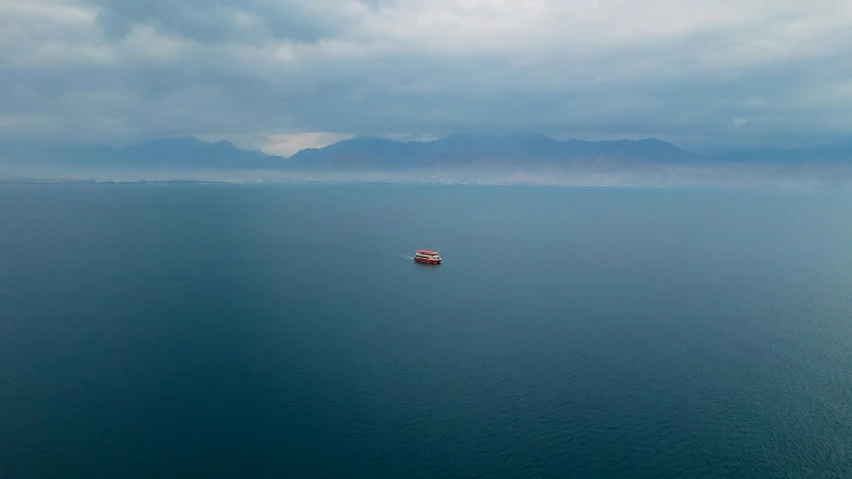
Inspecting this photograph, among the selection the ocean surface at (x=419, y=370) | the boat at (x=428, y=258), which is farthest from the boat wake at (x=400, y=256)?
the ocean surface at (x=419, y=370)

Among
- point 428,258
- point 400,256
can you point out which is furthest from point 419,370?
point 400,256

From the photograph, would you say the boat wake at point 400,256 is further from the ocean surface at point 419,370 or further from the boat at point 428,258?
the ocean surface at point 419,370

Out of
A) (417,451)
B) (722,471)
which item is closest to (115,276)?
(417,451)

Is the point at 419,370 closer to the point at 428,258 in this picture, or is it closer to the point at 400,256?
the point at 428,258

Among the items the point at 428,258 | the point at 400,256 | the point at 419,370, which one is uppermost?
the point at 428,258

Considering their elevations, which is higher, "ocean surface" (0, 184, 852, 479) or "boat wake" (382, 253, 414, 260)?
"boat wake" (382, 253, 414, 260)

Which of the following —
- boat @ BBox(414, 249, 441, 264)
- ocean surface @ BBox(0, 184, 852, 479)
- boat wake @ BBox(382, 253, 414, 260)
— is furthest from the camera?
boat wake @ BBox(382, 253, 414, 260)

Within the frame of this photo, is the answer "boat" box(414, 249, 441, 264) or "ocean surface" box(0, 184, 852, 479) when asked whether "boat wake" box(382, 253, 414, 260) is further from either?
"ocean surface" box(0, 184, 852, 479)

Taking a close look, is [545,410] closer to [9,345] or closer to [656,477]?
[656,477]

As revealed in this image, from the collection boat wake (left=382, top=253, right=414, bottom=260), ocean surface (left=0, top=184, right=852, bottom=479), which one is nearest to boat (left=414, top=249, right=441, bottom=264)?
ocean surface (left=0, top=184, right=852, bottom=479)
